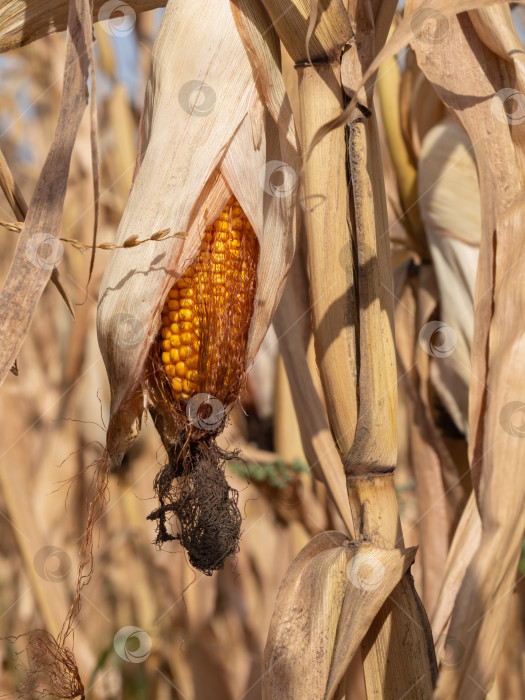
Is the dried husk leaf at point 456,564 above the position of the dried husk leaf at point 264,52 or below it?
below

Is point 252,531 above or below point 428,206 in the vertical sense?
below

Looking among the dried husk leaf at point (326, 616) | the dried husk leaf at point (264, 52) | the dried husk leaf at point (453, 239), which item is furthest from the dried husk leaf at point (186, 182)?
the dried husk leaf at point (453, 239)

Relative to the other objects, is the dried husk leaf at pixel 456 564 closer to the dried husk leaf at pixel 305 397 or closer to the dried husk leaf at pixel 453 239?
the dried husk leaf at pixel 305 397

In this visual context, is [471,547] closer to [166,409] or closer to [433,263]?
[166,409]

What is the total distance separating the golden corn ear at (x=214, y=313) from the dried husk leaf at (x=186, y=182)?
1cm

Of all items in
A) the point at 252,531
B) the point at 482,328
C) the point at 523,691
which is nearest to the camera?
the point at 482,328

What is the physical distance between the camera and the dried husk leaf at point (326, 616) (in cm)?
47

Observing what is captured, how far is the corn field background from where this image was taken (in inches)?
18.9

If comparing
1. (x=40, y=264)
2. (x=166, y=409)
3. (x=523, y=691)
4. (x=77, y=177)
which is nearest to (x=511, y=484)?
(x=166, y=409)

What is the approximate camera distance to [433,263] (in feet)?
2.81

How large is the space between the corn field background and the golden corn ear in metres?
0.04

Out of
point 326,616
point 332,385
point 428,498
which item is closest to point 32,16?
point 332,385

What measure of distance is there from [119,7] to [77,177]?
90 cm

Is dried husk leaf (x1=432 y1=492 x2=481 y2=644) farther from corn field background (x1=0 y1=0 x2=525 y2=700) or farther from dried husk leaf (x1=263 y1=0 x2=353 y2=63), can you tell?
dried husk leaf (x1=263 y1=0 x2=353 y2=63)
